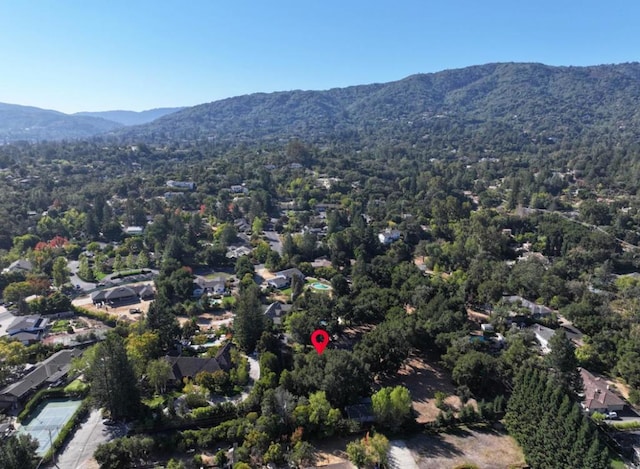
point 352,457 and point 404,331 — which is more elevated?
point 404,331

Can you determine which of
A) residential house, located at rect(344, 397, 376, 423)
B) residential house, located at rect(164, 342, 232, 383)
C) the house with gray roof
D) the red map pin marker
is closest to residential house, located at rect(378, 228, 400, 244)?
the red map pin marker

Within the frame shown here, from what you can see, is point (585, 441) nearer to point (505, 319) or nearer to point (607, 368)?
point (607, 368)

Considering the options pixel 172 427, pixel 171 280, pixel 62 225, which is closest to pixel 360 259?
pixel 171 280

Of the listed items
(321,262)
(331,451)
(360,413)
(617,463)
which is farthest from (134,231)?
(617,463)

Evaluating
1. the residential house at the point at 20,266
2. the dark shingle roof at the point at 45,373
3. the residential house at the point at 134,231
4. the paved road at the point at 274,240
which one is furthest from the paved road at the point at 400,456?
the residential house at the point at 134,231

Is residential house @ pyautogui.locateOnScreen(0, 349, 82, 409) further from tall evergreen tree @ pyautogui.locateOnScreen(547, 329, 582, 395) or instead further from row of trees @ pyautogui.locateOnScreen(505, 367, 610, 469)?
tall evergreen tree @ pyautogui.locateOnScreen(547, 329, 582, 395)
